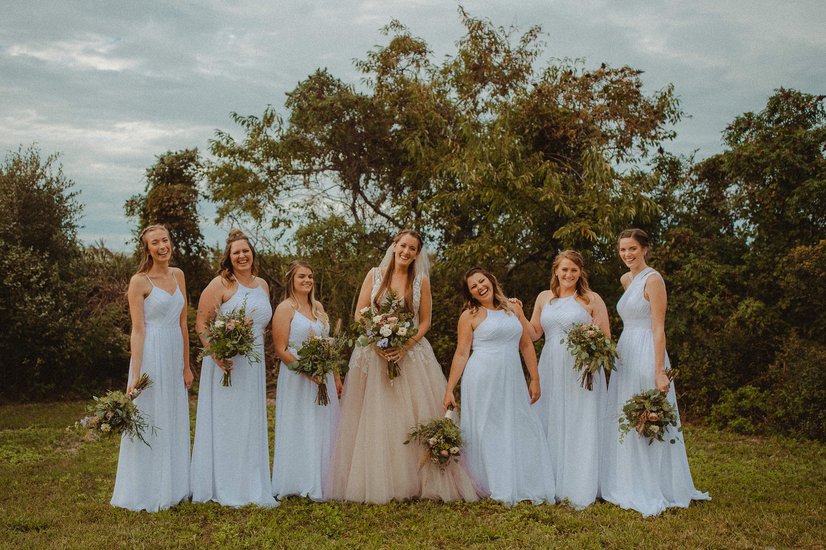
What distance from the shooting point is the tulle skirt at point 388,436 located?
22.0 ft

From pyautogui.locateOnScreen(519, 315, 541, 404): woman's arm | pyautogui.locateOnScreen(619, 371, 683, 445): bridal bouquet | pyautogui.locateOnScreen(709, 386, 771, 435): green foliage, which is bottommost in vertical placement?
pyautogui.locateOnScreen(709, 386, 771, 435): green foliage

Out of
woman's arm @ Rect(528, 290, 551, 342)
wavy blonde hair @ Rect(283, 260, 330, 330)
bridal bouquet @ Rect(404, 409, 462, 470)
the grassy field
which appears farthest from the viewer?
woman's arm @ Rect(528, 290, 551, 342)

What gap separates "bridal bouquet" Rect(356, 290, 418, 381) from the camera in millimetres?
6625

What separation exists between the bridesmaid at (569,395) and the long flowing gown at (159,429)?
3463mm

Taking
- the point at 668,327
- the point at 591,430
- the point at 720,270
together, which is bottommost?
the point at 591,430

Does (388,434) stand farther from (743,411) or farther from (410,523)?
(743,411)

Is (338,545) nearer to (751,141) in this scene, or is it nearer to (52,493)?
(52,493)

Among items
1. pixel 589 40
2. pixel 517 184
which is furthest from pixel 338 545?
pixel 589 40

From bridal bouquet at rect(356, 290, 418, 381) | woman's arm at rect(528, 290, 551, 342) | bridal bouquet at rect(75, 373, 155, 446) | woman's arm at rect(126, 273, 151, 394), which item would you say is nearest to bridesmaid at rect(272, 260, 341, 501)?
bridal bouquet at rect(356, 290, 418, 381)

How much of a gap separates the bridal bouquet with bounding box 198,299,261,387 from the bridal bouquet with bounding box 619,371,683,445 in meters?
3.39

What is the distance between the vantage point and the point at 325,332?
705 centimetres

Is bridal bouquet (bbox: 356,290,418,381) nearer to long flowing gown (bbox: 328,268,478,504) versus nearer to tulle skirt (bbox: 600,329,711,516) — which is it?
long flowing gown (bbox: 328,268,478,504)

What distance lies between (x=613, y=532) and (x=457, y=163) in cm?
785

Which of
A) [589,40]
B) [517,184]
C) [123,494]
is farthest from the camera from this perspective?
[589,40]
